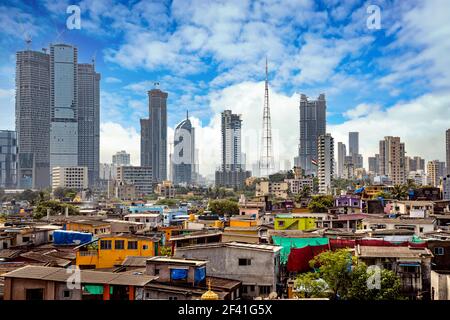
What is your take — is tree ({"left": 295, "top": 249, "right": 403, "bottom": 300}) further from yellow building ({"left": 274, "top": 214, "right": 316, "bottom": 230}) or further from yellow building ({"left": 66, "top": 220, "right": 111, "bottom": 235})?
yellow building ({"left": 66, "top": 220, "right": 111, "bottom": 235})

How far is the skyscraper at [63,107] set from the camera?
9056 centimetres

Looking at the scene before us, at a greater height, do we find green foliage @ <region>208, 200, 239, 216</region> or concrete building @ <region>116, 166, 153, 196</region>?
concrete building @ <region>116, 166, 153, 196</region>

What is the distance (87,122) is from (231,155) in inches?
1275

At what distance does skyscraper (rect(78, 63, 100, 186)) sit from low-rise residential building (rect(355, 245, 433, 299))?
9271cm

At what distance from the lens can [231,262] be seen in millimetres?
8711

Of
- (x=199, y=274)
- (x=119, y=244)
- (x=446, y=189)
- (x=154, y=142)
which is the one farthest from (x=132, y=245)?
(x=154, y=142)

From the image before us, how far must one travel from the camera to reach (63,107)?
93062 mm

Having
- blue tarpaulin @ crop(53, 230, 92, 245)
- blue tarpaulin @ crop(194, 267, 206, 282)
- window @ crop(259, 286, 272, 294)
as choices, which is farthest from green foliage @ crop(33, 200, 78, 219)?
blue tarpaulin @ crop(194, 267, 206, 282)

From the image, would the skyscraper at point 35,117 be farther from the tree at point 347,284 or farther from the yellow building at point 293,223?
the tree at point 347,284

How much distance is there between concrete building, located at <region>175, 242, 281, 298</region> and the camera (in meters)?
8.62

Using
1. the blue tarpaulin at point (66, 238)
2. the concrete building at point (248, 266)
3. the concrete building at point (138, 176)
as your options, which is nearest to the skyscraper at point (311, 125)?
the concrete building at point (138, 176)

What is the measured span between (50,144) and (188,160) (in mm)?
29110

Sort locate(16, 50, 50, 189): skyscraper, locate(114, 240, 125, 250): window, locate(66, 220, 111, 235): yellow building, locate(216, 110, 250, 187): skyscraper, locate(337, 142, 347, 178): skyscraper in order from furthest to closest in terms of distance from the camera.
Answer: locate(337, 142, 347, 178): skyscraper, locate(216, 110, 250, 187): skyscraper, locate(16, 50, 50, 189): skyscraper, locate(66, 220, 111, 235): yellow building, locate(114, 240, 125, 250): window
